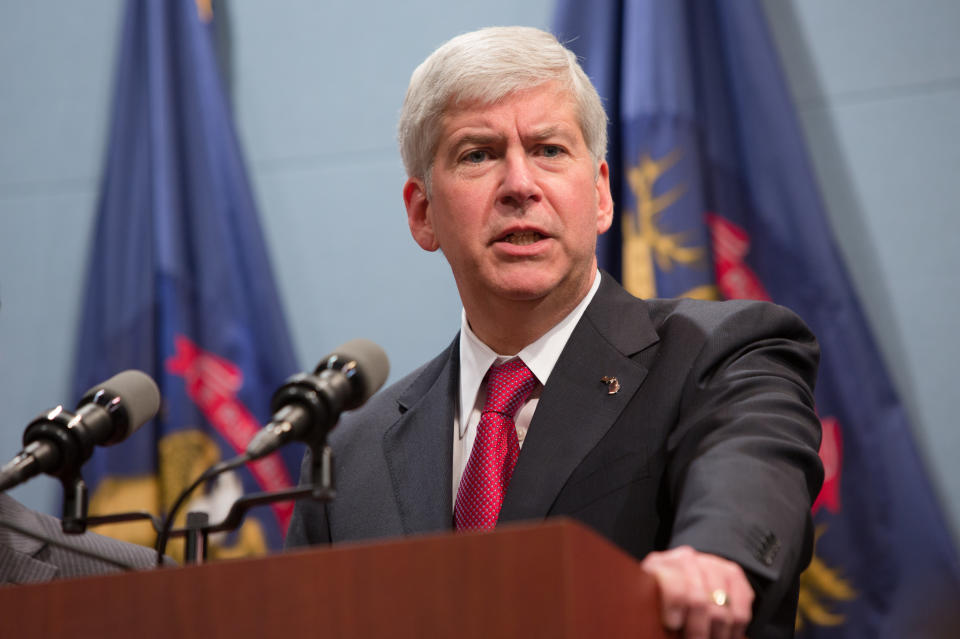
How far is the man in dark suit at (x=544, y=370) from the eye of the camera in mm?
1767

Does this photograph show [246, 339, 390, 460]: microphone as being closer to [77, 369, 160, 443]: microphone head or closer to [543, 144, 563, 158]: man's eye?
[77, 369, 160, 443]: microphone head

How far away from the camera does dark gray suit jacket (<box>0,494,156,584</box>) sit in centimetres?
196

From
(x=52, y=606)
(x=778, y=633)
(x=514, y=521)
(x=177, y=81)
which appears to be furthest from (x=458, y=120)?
(x=177, y=81)

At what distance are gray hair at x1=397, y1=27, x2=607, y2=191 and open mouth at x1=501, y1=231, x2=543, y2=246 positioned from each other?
9.6 inches

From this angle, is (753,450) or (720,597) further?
(753,450)

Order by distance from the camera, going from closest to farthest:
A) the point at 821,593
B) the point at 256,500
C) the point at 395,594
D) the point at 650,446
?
the point at 395,594 < the point at 256,500 < the point at 650,446 < the point at 821,593

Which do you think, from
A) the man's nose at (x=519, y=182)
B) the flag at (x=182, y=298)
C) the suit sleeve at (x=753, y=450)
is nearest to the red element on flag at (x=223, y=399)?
the flag at (x=182, y=298)

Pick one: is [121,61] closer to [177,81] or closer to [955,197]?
[177,81]

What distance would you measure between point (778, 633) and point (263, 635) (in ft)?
2.84

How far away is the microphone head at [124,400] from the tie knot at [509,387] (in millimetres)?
669

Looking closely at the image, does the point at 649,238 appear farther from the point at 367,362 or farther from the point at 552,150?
the point at 367,362

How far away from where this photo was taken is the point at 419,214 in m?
2.39

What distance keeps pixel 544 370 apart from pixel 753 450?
1.87 feet

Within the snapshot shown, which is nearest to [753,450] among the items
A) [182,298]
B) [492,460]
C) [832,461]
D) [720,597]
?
[720,597]
